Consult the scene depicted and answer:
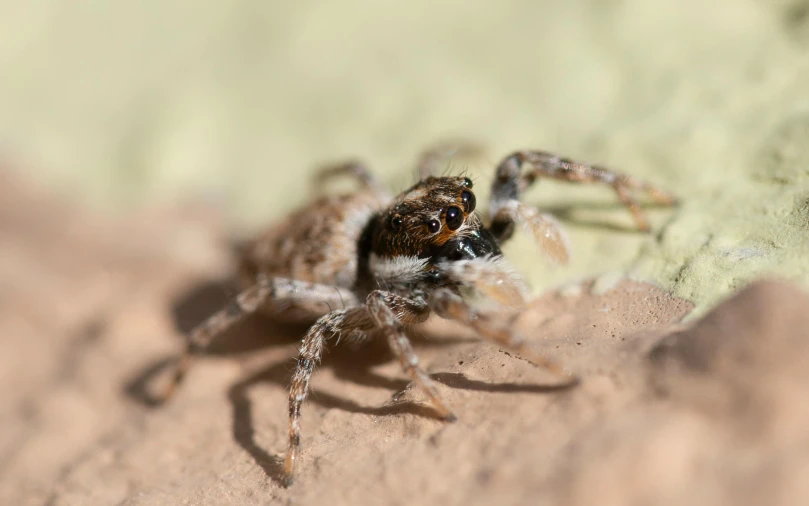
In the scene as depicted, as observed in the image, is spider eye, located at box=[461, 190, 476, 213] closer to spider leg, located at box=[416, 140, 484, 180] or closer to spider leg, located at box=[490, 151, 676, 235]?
spider leg, located at box=[490, 151, 676, 235]

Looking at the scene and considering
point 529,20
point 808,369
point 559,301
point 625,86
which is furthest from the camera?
point 529,20

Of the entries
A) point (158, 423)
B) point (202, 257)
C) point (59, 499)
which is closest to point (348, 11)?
point (202, 257)

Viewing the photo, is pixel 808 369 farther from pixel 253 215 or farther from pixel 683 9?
pixel 253 215

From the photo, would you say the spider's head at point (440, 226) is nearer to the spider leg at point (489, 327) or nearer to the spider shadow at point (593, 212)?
the spider leg at point (489, 327)

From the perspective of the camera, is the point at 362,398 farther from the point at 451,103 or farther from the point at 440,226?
the point at 451,103

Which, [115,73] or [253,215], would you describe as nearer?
[253,215]

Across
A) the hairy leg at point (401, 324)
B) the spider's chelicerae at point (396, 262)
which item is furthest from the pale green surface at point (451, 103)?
the hairy leg at point (401, 324)

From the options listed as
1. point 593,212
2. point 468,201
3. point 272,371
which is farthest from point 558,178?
point 272,371
